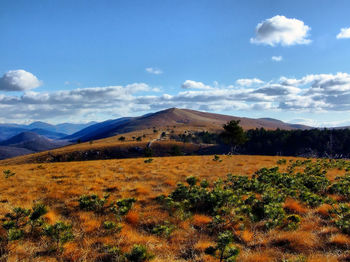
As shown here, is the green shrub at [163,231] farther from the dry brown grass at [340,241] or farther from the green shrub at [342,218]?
the green shrub at [342,218]

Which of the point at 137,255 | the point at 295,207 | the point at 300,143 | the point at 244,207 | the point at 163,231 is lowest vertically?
the point at 300,143

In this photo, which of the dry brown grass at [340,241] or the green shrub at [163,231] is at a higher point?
the green shrub at [163,231]

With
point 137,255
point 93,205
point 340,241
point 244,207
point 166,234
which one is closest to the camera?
point 137,255

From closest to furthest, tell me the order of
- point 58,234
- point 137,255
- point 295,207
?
point 137,255
point 58,234
point 295,207

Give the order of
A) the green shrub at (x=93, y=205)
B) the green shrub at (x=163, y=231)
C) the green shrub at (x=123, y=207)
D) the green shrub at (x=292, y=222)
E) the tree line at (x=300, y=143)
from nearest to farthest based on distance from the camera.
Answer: the green shrub at (x=163, y=231)
the green shrub at (x=292, y=222)
the green shrub at (x=123, y=207)
the green shrub at (x=93, y=205)
the tree line at (x=300, y=143)

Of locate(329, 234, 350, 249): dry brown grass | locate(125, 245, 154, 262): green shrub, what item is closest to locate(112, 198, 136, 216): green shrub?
locate(125, 245, 154, 262): green shrub

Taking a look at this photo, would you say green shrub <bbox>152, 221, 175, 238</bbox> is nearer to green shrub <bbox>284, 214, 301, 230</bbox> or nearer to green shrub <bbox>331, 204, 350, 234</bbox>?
green shrub <bbox>284, 214, 301, 230</bbox>

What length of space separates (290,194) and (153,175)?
9206 millimetres

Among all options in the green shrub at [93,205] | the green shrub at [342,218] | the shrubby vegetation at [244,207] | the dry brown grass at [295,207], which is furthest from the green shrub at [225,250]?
the green shrub at [93,205]

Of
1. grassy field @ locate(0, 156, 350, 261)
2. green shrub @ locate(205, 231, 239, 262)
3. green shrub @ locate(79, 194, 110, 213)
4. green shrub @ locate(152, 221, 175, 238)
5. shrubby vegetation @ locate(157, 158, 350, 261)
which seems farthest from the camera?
green shrub @ locate(79, 194, 110, 213)

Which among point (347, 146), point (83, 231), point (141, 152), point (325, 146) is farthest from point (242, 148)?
point (83, 231)

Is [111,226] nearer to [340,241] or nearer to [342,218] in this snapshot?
[340,241]

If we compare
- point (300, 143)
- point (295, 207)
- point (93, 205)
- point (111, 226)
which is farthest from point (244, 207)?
point (300, 143)

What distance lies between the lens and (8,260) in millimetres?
4973
